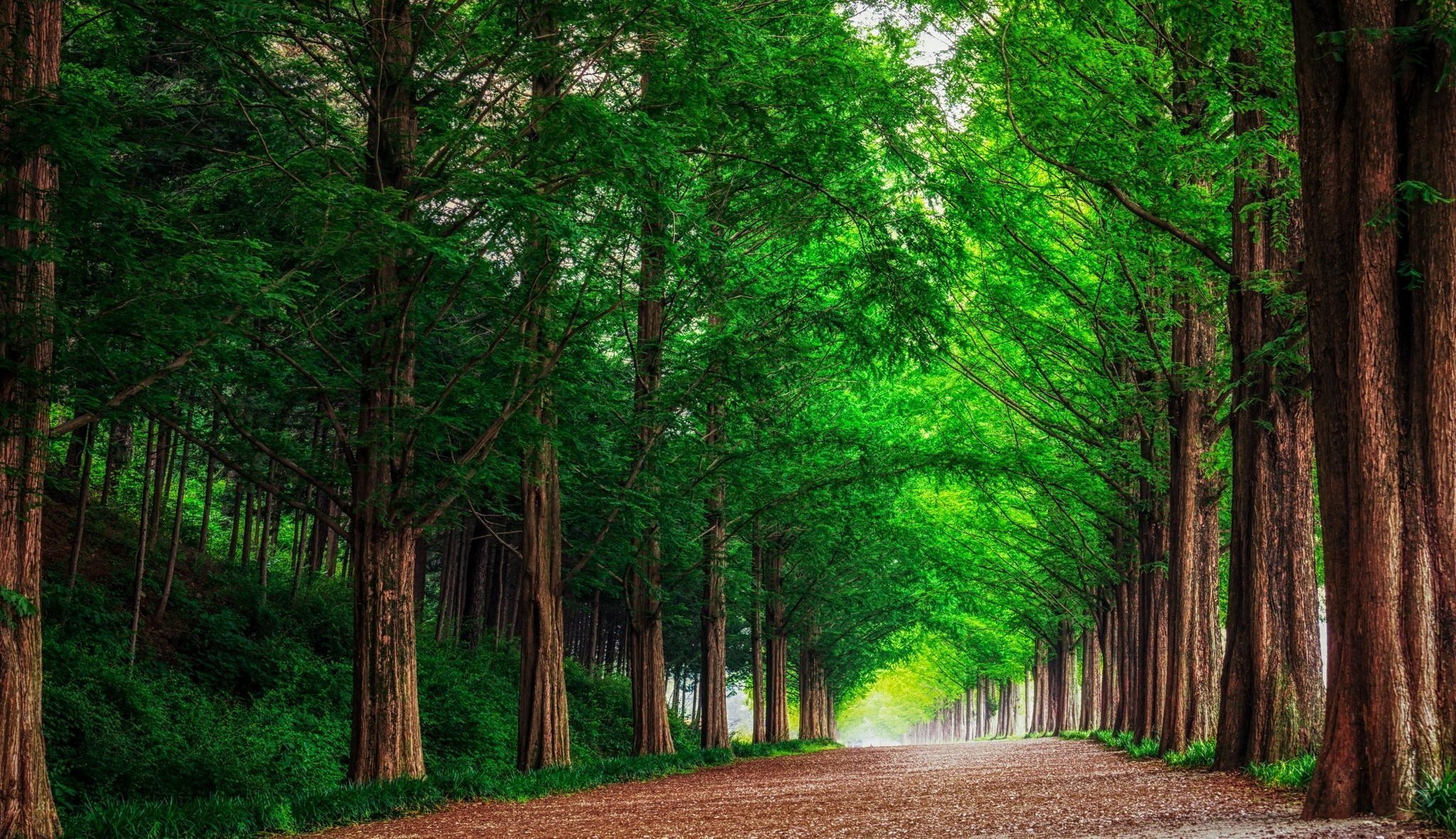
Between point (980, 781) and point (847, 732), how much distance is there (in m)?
136

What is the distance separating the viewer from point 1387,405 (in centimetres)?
646

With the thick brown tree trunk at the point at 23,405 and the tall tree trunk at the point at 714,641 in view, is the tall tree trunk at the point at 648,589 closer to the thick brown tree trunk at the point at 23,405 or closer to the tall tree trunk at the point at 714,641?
the tall tree trunk at the point at 714,641

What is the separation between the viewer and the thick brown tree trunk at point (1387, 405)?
6.16 m

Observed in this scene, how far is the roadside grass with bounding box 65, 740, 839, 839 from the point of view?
→ 7152 mm

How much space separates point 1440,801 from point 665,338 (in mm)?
13280

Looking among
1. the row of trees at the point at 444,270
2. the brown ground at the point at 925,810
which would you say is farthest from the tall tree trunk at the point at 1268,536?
the row of trees at the point at 444,270

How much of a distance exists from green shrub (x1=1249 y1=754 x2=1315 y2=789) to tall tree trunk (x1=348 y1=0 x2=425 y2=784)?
8.51 metres

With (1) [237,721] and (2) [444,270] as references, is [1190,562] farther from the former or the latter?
(1) [237,721]

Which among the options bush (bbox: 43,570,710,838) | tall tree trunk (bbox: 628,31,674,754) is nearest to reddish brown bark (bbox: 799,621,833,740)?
bush (bbox: 43,570,710,838)

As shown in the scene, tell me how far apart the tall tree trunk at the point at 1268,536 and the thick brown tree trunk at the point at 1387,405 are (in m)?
3.27

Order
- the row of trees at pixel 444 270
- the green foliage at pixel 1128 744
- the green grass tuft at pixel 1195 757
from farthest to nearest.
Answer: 1. the green foliage at pixel 1128 744
2. the green grass tuft at pixel 1195 757
3. the row of trees at pixel 444 270

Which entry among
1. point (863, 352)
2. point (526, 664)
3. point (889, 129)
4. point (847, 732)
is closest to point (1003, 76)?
point (889, 129)

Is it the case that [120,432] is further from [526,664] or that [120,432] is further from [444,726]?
[526,664]

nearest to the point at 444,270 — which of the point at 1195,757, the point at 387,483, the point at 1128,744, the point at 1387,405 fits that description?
the point at 387,483
